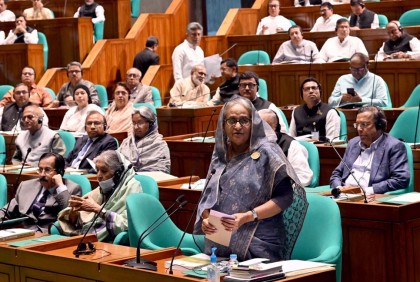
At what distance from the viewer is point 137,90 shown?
32.3ft

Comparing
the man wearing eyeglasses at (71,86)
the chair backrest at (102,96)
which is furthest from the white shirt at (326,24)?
the man wearing eyeglasses at (71,86)

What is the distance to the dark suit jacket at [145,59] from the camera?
11070 millimetres

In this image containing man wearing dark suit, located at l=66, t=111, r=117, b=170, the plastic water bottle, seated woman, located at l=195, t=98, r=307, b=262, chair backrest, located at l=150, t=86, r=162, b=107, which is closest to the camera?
the plastic water bottle

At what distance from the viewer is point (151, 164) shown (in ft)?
22.7

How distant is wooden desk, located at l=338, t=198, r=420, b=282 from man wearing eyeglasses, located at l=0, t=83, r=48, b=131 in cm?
477

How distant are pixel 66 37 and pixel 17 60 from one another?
72 centimetres

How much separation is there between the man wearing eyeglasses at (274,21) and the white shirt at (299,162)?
5.73 m

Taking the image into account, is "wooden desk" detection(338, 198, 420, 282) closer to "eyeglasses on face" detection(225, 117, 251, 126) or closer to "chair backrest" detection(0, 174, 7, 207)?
"eyeglasses on face" detection(225, 117, 251, 126)

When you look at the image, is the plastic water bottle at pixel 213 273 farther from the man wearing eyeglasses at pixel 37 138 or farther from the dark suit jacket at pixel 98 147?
the man wearing eyeglasses at pixel 37 138

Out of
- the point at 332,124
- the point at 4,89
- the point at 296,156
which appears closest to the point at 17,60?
the point at 4,89

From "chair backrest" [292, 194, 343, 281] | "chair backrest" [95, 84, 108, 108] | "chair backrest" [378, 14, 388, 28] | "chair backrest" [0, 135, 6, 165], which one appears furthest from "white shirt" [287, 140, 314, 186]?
"chair backrest" [378, 14, 388, 28]

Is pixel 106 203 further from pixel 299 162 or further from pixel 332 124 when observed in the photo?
pixel 332 124

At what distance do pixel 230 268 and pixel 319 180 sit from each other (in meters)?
3.11

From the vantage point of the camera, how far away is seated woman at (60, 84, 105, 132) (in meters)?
8.85
